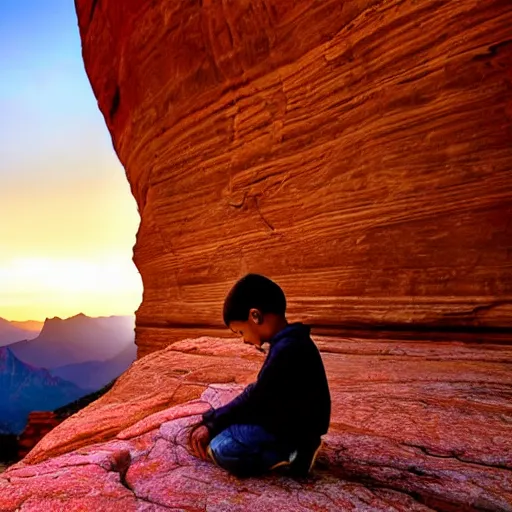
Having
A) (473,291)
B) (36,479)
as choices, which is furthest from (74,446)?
(473,291)

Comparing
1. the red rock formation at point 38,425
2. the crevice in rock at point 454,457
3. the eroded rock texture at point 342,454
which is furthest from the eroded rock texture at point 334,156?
the red rock formation at point 38,425

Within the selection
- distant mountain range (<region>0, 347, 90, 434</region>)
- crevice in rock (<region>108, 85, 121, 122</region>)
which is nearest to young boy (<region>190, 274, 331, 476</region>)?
crevice in rock (<region>108, 85, 121, 122</region>)

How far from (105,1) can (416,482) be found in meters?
16.5

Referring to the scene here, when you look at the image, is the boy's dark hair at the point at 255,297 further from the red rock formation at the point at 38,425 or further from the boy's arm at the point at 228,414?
the red rock formation at the point at 38,425

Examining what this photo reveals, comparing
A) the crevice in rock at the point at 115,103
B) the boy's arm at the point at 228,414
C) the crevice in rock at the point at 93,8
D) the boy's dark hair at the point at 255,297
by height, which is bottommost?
the boy's arm at the point at 228,414

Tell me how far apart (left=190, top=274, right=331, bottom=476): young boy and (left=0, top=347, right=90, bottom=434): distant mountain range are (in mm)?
86954

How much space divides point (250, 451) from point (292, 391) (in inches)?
15.4

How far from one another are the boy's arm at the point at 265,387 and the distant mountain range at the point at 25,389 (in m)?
86.9

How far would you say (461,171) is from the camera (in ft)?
22.6

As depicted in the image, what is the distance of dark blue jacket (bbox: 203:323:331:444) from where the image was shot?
2215mm

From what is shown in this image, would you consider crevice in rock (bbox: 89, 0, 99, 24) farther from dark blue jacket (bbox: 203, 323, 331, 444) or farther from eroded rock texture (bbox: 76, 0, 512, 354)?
dark blue jacket (bbox: 203, 323, 331, 444)

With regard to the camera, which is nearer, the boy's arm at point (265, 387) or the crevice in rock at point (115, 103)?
the boy's arm at point (265, 387)

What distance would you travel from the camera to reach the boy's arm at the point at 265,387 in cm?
221

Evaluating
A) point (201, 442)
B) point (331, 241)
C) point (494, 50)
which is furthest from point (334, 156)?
point (201, 442)
